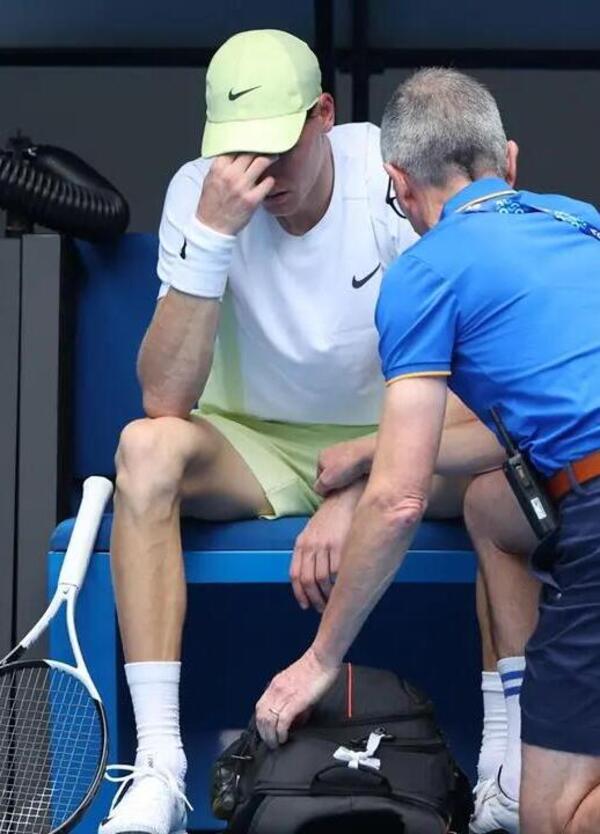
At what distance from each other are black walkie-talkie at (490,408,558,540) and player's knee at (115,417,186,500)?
733mm

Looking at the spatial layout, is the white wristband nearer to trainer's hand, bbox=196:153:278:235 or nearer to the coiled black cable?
trainer's hand, bbox=196:153:278:235

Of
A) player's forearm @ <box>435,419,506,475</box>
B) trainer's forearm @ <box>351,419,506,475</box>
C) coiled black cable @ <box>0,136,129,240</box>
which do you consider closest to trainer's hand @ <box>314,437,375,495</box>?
trainer's forearm @ <box>351,419,506,475</box>

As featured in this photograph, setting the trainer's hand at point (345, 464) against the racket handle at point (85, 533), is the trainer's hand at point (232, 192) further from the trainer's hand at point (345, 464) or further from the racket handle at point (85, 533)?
the racket handle at point (85, 533)

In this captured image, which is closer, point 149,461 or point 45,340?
point 149,461

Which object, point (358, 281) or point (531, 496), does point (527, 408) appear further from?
point (358, 281)

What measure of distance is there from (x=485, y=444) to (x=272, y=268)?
0.66 metres

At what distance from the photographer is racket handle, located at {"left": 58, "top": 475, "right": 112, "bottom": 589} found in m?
3.35

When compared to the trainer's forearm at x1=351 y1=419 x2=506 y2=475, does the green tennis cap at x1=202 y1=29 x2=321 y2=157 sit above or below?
above

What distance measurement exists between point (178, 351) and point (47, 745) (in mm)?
827

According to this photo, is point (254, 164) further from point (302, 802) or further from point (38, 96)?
point (38, 96)

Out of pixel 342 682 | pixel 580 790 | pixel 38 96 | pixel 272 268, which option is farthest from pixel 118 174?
pixel 580 790

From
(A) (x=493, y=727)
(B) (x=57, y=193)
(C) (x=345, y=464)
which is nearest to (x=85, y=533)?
(C) (x=345, y=464)

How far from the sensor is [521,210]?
115 inches

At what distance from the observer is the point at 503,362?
2.80 meters
